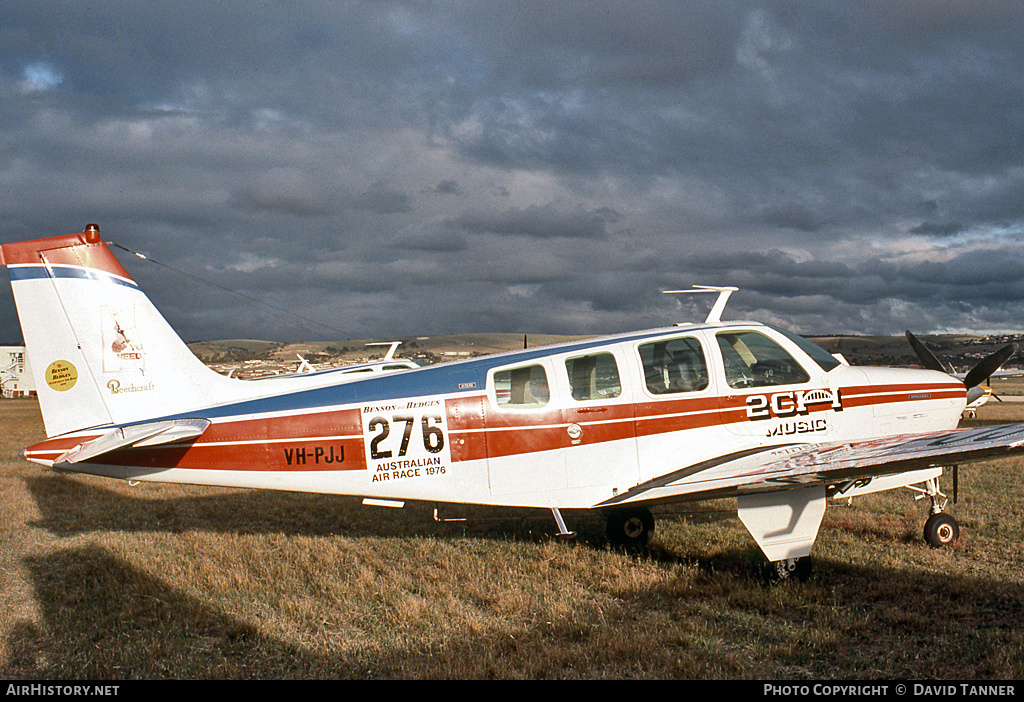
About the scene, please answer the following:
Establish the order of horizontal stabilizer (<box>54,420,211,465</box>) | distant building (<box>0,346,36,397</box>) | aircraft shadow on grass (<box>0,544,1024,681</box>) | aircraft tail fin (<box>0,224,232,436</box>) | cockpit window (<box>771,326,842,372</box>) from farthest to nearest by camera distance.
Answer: distant building (<box>0,346,36,397</box>)
cockpit window (<box>771,326,842,372</box>)
aircraft tail fin (<box>0,224,232,436</box>)
horizontal stabilizer (<box>54,420,211,465</box>)
aircraft shadow on grass (<box>0,544,1024,681</box>)

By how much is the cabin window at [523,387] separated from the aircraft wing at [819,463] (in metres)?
1.25

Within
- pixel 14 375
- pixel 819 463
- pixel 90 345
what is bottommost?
pixel 819 463

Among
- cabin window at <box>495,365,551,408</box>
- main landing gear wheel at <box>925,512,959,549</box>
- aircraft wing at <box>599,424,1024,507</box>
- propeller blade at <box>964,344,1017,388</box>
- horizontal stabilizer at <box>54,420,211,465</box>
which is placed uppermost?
cabin window at <box>495,365,551,408</box>

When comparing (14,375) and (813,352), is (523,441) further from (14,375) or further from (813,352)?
(14,375)

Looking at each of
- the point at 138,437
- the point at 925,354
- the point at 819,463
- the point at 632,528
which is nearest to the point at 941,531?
the point at 819,463

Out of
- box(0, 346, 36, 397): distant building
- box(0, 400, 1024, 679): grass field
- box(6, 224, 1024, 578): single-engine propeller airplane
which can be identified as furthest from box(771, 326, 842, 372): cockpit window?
box(0, 346, 36, 397): distant building

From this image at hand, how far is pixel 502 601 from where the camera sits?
568 centimetres

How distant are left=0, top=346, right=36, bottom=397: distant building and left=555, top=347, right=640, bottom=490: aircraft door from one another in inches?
2788

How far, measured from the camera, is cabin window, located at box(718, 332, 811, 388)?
21.8ft

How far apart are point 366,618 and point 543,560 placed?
84.9 inches

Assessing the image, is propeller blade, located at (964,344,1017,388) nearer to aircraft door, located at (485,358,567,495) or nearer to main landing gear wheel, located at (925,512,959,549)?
main landing gear wheel, located at (925,512,959,549)

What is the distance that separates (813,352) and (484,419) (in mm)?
3699
